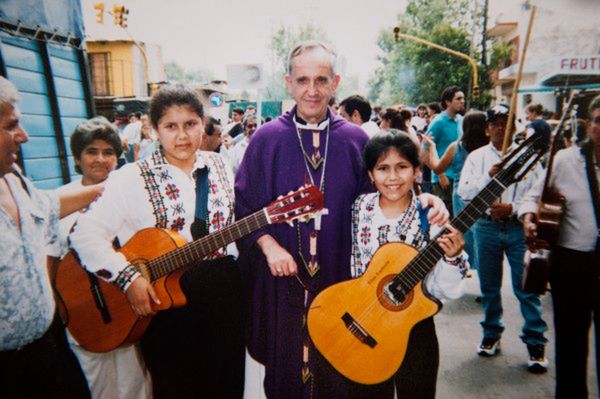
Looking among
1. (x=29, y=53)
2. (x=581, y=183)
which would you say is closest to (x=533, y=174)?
(x=581, y=183)

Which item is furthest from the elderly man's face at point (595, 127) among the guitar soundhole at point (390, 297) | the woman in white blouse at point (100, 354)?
the woman in white blouse at point (100, 354)

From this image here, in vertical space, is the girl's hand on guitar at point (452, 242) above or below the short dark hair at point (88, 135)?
below

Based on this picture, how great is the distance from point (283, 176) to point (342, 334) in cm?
98

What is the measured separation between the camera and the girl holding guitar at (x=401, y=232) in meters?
1.97

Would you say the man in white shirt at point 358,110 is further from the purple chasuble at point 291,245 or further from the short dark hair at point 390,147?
the short dark hair at point 390,147

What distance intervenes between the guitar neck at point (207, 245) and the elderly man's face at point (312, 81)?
0.71 metres

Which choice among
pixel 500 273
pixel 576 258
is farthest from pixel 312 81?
pixel 500 273

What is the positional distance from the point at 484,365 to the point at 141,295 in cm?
310

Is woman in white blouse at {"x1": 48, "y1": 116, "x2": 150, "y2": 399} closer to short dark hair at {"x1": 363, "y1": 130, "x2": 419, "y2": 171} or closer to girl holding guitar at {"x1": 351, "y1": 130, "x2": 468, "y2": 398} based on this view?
girl holding guitar at {"x1": 351, "y1": 130, "x2": 468, "y2": 398}

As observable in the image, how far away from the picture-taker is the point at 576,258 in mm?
2336

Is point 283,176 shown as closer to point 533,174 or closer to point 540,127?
point 540,127

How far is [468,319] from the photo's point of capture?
4195 millimetres

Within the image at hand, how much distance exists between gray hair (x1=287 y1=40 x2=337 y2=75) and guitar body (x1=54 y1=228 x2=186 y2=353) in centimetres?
127

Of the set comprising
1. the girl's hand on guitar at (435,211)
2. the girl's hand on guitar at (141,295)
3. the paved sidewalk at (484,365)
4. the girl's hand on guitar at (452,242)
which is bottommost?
the paved sidewalk at (484,365)
